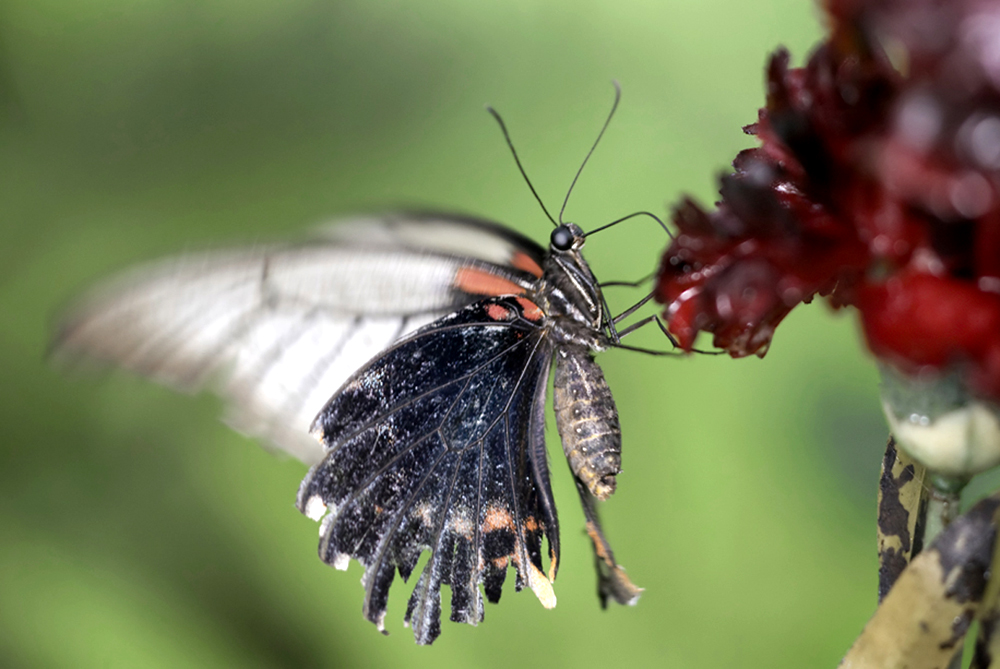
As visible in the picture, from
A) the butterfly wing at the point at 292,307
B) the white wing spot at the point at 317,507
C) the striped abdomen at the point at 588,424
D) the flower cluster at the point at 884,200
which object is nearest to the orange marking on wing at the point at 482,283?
the butterfly wing at the point at 292,307

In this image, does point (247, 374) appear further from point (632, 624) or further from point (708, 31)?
point (708, 31)

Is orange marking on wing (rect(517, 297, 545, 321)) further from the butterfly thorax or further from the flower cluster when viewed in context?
the flower cluster

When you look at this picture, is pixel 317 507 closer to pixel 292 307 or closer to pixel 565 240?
pixel 292 307

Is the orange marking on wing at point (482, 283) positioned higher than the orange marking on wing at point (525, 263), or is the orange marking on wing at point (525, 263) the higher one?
the orange marking on wing at point (525, 263)

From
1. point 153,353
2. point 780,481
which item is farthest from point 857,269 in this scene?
point 780,481

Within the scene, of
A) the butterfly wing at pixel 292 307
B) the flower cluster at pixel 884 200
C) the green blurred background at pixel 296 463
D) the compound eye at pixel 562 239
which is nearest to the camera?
the flower cluster at pixel 884 200

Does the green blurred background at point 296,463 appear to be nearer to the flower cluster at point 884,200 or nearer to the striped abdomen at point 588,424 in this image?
the striped abdomen at point 588,424

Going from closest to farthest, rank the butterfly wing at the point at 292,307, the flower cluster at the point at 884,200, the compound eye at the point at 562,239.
→ the flower cluster at the point at 884,200, the butterfly wing at the point at 292,307, the compound eye at the point at 562,239

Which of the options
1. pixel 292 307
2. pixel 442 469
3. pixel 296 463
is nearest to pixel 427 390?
pixel 442 469
